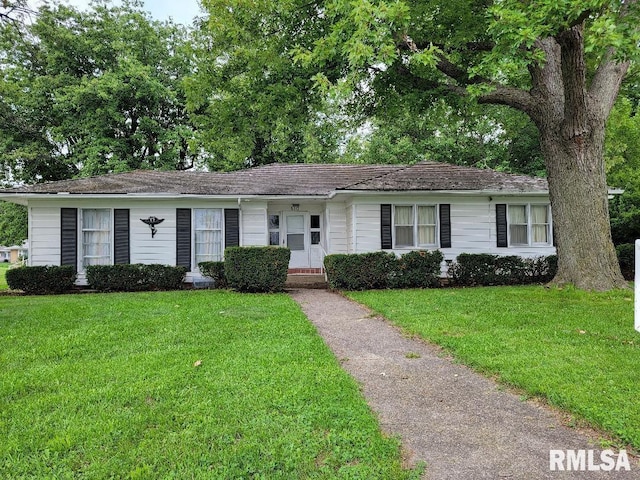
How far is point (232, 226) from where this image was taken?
13320 mm

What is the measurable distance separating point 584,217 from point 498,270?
3.72 meters

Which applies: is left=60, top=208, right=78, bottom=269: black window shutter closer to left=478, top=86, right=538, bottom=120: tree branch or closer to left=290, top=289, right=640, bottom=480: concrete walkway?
left=290, top=289, right=640, bottom=480: concrete walkway

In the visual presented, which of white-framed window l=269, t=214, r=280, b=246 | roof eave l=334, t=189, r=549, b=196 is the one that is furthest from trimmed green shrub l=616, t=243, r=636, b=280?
white-framed window l=269, t=214, r=280, b=246

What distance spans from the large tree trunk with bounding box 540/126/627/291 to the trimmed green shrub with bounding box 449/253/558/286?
9.04ft

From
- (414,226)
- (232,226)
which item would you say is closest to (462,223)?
(414,226)

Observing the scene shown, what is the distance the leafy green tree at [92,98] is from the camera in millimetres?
20359

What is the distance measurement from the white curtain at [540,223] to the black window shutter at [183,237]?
11.2 metres

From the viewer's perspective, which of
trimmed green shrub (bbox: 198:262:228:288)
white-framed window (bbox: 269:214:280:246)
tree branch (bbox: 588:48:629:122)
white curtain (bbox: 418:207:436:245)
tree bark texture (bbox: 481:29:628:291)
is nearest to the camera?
tree bark texture (bbox: 481:29:628:291)

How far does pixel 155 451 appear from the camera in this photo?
2715 millimetres

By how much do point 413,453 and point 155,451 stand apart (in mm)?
1693

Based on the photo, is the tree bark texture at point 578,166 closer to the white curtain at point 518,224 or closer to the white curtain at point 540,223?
the white curtain at point 518,224

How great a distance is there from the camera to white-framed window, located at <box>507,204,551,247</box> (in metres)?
13.8

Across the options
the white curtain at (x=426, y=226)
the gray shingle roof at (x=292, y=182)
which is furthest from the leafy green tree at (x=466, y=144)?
the white curtain at (x=426, y=226)

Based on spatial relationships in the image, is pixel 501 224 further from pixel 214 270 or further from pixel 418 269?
pixel 214 270
